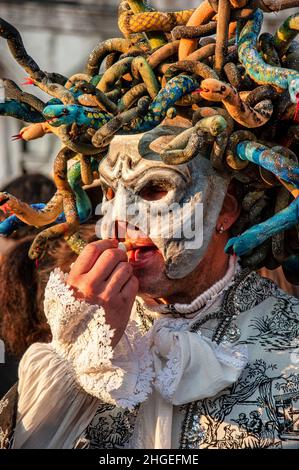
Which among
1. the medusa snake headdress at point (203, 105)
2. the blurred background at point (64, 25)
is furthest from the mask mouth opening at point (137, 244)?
the blurred background at point (64, 25)

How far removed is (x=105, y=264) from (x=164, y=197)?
0.30 meters

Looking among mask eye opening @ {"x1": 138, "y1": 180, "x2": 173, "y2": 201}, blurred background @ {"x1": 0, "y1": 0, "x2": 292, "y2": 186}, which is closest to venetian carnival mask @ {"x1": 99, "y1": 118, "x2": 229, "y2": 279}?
mask eye opening @ {"x1": 138, "y1": 180, "x2": 173, "y2": 201}

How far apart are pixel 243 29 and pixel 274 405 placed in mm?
1171

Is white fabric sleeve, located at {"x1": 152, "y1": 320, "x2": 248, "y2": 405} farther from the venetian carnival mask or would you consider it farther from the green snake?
the green snake

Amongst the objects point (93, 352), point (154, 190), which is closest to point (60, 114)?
point (154, 190)

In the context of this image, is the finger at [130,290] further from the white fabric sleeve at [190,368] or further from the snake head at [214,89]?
the snake head at [214,89]

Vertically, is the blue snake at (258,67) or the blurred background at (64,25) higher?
the blue snake at (258,67)

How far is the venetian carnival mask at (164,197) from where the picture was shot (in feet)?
10.3

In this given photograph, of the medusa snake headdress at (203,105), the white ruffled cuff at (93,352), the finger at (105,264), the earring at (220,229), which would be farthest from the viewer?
the earring at (220,229)

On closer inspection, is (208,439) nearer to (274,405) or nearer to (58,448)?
(274,405)

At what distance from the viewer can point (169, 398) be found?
9.78ft

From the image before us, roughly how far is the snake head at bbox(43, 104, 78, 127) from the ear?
580 millimetres

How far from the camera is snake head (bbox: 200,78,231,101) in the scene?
2.92m

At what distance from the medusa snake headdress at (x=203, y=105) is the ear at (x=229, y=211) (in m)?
0.03
